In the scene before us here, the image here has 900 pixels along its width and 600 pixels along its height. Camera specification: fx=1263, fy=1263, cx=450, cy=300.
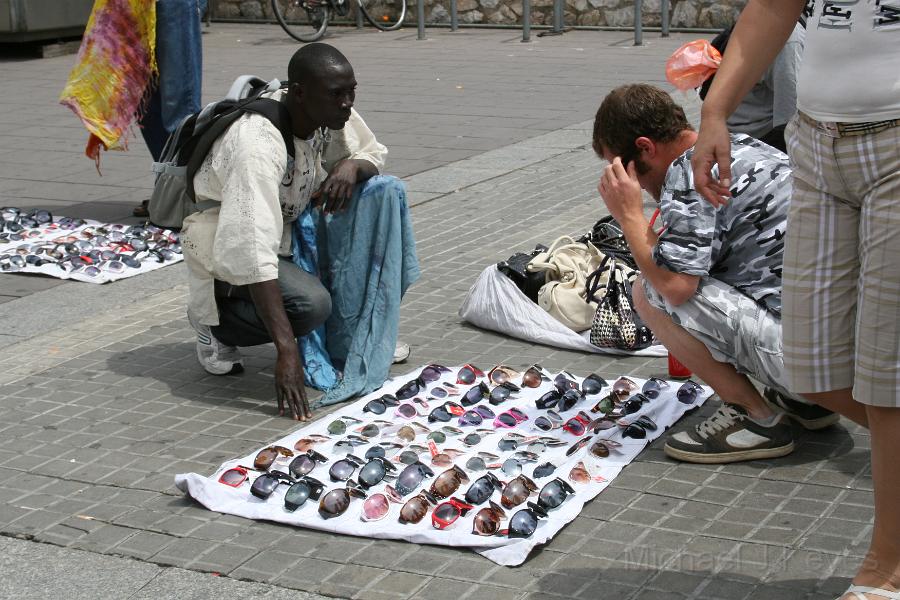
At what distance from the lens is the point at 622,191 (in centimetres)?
353

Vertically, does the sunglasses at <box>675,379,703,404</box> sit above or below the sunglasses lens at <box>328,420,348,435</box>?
above

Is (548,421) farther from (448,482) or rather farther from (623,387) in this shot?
(448,482)

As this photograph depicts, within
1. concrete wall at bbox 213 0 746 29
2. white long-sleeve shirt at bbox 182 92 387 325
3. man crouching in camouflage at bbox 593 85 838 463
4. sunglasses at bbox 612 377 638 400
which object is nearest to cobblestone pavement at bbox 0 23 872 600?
Answer: man crouching in camouflage at bbox 593 85 838 463

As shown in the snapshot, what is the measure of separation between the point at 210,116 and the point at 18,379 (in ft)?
4.05

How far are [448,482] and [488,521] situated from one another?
11.1 inches

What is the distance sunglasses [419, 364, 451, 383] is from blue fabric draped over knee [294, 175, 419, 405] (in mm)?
134

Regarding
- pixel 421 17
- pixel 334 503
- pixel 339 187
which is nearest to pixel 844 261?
pixel 334 503

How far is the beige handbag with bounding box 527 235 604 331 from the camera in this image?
4.84 meters

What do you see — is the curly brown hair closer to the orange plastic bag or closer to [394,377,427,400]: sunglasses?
[394,377,427,400]: sunglasses

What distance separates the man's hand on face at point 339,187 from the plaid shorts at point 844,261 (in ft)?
6.90

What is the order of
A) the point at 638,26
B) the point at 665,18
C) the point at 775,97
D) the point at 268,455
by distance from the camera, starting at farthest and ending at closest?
the point at 665,18
the point at 638,26
the point at 775,97
the point at 268,455

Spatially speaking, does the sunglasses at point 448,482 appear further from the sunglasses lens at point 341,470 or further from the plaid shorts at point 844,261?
the plaid shorts at point 844,261

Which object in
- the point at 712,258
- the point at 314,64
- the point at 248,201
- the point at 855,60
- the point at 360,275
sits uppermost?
the point at 855,60

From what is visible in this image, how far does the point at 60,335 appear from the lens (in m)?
5.18
